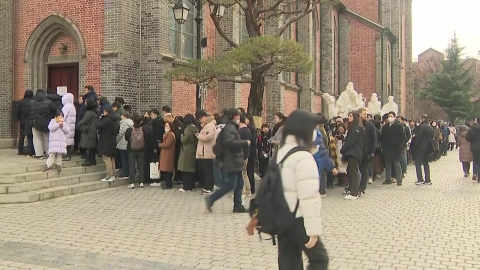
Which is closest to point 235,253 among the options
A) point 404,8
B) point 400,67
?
point 400,67

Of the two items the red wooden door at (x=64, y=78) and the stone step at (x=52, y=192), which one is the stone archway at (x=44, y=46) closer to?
the red wooden door at (x=64, y=78)

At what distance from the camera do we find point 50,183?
34.2 ft

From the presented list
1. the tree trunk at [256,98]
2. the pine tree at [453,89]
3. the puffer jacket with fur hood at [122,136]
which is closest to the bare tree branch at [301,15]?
the tree trunk at [256,98]

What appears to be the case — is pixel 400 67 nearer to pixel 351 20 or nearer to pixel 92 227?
pixel 351 20

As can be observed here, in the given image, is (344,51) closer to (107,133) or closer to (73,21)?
(73,21)

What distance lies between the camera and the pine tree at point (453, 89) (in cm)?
4638

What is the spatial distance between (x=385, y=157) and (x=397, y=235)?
608 cm

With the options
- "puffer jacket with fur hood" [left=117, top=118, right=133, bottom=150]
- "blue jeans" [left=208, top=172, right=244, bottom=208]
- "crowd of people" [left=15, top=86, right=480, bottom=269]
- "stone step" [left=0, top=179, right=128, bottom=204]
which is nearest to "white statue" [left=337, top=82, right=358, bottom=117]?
"crowd of people" [left=15, top=86, right=480, bottom=269]

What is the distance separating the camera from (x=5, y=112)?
16078 millimetres

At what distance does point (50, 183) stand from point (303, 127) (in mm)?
8166

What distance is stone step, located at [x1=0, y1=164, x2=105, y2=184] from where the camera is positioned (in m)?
10.0

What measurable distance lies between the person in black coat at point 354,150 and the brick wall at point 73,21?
874 centimetres

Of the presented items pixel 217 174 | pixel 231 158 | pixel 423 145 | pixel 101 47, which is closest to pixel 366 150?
pixel 423 145

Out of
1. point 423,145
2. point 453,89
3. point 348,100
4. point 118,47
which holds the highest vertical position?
point 453,89
